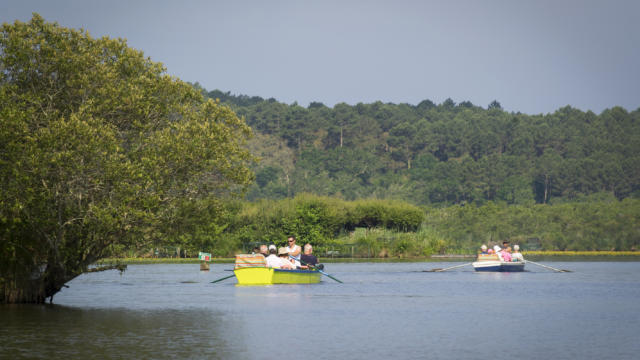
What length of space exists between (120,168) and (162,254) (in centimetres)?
4774

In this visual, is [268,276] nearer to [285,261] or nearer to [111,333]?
[285,261]

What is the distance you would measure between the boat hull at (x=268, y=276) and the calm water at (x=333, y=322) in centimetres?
73

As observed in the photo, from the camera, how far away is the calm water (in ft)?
65.0

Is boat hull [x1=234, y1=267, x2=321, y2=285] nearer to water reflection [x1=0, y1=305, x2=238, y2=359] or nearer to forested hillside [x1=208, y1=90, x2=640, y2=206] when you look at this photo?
water reflection [x1=0, y1=305, x2=238, y2=359]

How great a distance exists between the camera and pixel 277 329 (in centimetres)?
Answer: 2378

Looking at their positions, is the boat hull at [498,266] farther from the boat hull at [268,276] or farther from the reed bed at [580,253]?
the reed bed at [580,253]

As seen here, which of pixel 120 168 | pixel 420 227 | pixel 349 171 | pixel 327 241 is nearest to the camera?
pixel 120 168

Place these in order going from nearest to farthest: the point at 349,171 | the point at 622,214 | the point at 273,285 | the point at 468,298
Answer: the point at 468,298 → the point at 273,285 → the point at 622,214 → the point at 349,171

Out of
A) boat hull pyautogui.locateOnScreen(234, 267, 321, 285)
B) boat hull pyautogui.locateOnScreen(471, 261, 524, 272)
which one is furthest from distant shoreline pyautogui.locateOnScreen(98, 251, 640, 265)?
boat hull pyautogui.locateOnScreen(234, 267, 321, 285)

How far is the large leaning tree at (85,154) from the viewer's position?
27.2 m

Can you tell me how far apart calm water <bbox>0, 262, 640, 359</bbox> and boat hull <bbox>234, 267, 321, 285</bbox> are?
2.38ft

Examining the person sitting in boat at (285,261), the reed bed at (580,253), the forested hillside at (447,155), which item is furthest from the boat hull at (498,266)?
the forested hillside at (447,155)

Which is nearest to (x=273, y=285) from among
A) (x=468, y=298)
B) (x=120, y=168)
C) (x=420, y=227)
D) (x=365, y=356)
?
(x=468, y=298)

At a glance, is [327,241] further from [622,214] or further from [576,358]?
[576,358]
